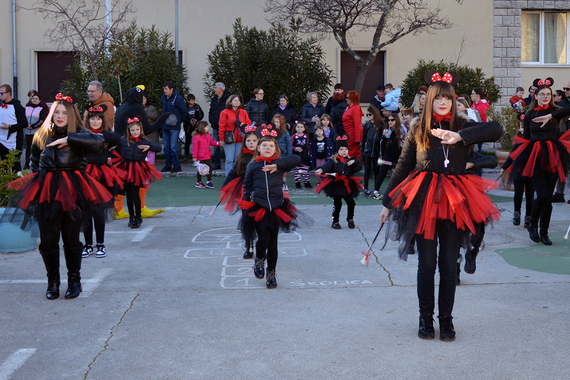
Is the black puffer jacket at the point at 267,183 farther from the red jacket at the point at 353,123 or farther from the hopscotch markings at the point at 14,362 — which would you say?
the red jacket at the point at 353,123

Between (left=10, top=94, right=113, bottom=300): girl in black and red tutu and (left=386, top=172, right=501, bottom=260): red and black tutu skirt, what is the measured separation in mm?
2829

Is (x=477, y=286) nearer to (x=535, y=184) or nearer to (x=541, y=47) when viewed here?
(x=535, y=184)

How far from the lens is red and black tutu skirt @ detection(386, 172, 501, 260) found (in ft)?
14.8

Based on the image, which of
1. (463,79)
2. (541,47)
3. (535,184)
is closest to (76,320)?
(535,184)

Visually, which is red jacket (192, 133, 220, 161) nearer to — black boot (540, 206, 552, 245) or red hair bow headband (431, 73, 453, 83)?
black boot (540, 206, 552, 245)

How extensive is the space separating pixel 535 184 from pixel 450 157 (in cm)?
393

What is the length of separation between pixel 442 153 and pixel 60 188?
10.9 feet

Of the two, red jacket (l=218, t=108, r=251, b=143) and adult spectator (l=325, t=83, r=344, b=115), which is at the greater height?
adult spectator (l=325, t=83, r=344, b=115)

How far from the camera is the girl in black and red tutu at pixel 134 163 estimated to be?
9104 mm

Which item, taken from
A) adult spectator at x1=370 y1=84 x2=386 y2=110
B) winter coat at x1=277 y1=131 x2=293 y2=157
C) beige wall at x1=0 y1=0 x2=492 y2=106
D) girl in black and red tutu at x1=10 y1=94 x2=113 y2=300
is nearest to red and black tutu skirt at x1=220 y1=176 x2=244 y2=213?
girl in black and red tutu at x1=10 y1=94 x2=113 y2=300

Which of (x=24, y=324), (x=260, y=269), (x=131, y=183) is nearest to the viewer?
(x=24, y=324)

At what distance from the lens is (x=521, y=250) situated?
748 centimetres

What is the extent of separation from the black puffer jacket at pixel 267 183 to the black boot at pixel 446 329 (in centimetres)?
220

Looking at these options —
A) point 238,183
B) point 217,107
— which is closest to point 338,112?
point 217,107
